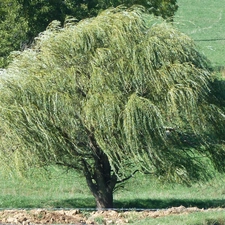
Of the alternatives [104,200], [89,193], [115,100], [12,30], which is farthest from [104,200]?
[12,30]

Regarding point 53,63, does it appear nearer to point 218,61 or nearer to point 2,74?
point 2,74

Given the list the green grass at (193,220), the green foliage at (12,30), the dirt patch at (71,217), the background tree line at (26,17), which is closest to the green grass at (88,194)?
the dirt patch at (71,217)

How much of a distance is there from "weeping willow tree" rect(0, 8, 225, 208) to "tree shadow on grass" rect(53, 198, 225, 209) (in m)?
3.53

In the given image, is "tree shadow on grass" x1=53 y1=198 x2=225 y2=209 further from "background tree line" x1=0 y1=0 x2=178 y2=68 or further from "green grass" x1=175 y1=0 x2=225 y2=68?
"green grass" x1=175 y1=0 x2=225 y2=68

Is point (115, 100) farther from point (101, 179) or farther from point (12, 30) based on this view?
point (12, 30)

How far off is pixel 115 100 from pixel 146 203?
5.97 meters

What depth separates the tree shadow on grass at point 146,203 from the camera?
18.7m

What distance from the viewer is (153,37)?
14711 mm

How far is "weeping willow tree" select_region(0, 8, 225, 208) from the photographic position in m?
14.1

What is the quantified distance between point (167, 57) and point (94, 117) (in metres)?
2.06

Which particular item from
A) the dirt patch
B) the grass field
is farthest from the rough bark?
the dirt patch

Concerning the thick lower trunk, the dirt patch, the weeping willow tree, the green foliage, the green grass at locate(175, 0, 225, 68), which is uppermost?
the weeping willow tree

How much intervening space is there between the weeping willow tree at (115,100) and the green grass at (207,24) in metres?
26.3

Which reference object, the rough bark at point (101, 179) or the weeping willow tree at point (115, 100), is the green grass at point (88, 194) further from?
the weeping willow tree at point (115, 100)
